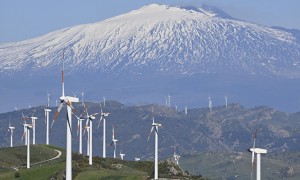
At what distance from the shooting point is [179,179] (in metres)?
189

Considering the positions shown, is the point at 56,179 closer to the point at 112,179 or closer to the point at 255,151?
the point at 112,179

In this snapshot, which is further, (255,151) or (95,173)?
(95,173)

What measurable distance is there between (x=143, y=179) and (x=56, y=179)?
2204 centimetres

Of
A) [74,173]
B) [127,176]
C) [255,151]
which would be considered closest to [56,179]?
[74,173]

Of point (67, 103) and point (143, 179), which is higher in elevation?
point (67, 103)

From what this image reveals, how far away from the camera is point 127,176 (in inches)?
7357

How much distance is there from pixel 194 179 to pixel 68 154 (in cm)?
8454

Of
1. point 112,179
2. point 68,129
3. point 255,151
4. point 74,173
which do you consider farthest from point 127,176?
point 68,129

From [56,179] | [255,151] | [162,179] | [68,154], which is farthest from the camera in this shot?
[56,179]

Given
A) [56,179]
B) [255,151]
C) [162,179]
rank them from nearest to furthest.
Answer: [255,151]
[162,179]
[56,179]

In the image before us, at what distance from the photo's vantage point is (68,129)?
4739 inches

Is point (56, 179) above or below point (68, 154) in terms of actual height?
below

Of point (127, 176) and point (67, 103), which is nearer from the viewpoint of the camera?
point (67, 103)

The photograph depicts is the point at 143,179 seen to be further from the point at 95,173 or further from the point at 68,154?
the point at 68,154
